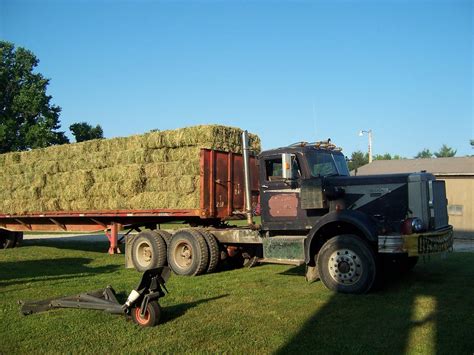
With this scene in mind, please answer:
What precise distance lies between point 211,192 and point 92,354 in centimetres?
599

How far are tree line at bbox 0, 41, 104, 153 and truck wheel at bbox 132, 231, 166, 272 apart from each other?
30.7 meters

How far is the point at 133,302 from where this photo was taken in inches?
251

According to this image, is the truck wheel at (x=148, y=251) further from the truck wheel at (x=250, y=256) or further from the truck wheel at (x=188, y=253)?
the truck wheel at (x=250, y=256)

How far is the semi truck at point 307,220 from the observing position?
8.16m

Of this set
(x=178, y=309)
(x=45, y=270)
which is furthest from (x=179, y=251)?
(x=178, y=309)

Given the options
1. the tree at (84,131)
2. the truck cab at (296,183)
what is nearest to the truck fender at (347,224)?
the truck cab at (296,183)

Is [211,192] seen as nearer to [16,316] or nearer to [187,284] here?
[187,284]

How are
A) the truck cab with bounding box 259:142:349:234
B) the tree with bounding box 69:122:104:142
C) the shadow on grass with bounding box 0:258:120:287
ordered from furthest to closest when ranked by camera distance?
the tree with bounding box 69:122:104:142
the shadow on grass with bounding box 0:258:120:287
the truck cab with bounding box 259:142:349:234

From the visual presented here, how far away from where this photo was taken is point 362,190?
8.74m

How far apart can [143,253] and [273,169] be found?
13.3 feet

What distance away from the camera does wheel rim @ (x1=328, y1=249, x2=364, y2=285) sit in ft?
26.8

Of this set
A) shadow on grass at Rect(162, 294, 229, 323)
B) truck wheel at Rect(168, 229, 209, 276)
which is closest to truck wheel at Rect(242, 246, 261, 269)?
truck wheel at Rect(168, 229, 209, 276)

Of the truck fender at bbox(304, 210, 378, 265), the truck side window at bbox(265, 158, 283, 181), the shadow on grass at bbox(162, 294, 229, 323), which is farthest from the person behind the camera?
the truck side window at bbox(265, 158, 283, 181)

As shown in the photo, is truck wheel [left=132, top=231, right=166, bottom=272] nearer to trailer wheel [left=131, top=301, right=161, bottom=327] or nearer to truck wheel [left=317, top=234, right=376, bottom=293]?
truck wheel [left=317, top=234, right=376, bottom=293]
